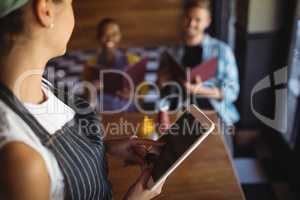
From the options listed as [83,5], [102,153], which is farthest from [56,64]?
[102,153]

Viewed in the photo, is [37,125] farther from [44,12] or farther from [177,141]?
[177,141]

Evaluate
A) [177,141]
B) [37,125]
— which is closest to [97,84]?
[177,141]

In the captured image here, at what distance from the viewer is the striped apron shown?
0.73 meters

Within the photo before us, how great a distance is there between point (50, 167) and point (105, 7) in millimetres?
4519

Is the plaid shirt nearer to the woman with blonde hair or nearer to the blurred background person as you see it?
the blurred background person

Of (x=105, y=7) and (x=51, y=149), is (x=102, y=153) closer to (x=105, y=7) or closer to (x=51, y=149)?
(x=51, y=149)

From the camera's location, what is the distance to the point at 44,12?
0.72 meters

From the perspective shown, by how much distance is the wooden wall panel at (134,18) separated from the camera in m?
4.88

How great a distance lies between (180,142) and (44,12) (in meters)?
0.42

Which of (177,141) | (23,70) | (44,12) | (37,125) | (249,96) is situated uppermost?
(44,12)

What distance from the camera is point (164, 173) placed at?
82 centimetres

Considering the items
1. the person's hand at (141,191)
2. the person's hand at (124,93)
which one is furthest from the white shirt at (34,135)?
the person's hand at (124,93)

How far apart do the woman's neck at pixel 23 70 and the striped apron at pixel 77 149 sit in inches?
0.8

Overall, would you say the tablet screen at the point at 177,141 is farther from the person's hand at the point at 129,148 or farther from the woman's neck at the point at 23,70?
the woman's neck at the point at 23,70
